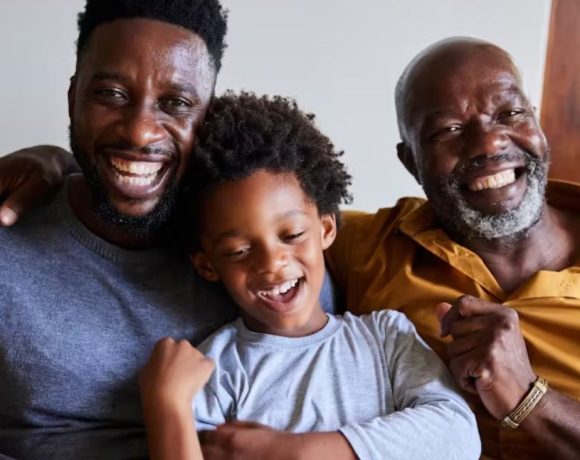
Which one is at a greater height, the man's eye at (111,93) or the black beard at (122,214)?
the man's eye at (111,93)

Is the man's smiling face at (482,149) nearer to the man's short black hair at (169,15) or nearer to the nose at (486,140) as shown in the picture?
the nose at (486,140)

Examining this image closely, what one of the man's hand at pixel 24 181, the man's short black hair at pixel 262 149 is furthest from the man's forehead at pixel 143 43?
the man's hand at pixel 24 181

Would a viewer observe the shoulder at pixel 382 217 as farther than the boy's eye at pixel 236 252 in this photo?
Yes

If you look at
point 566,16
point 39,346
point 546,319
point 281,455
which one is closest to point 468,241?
point 546,319

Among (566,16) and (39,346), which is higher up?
(566,16)

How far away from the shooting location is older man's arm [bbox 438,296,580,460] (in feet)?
3.98

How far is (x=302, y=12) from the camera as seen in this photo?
2.17 meters

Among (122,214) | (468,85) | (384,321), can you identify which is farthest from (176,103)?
(468,85)

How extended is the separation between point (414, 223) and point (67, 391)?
34.1 inches

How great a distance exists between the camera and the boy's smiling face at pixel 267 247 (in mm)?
1209

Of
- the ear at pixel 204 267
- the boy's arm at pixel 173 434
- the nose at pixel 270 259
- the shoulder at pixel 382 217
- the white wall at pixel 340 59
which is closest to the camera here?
the boy's arm at pixel 173 434

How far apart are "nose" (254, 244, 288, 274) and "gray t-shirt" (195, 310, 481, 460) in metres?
0.14

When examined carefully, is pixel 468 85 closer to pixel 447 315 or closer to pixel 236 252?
pixel 447 315

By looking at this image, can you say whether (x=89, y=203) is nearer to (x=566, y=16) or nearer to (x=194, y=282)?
(x=194, y=282)
